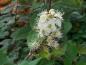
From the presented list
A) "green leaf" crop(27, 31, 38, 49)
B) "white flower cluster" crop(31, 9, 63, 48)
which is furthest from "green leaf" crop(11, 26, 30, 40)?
"white flower cluster" crop(31, 9, 63, 48)

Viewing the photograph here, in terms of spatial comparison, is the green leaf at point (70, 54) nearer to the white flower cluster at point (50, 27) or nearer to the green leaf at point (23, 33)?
the white flower cluster at point (50, 27)

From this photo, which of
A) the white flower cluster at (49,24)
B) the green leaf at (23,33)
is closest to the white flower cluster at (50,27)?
the white flower cluster at (49,24)

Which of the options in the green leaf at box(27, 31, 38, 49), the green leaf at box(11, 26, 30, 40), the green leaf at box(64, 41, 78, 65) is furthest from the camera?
the green leaf at box(11, 26, 30, 40)

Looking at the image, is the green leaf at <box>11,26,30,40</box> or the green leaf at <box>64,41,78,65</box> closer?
the green leaf at <box>64,41,78,65</box>

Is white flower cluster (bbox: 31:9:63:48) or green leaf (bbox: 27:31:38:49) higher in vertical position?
white flower cluster (bbox: 31:9:63:48)

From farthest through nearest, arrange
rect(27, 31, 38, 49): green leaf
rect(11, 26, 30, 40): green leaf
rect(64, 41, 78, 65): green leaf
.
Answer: rect(11, 26, 30, 40): green leaf, rect(27, 31, 38, 49): green leaf, rect(64, 41, 78, 65): green leaf

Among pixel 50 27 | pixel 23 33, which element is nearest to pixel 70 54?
pixel 50 27

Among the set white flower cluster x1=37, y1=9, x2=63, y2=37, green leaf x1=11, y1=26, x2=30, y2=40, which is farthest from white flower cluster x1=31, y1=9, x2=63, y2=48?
green leaf x1=11, y1=26, x2=30, y2=40

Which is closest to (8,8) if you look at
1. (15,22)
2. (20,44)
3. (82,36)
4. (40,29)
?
(15,22)

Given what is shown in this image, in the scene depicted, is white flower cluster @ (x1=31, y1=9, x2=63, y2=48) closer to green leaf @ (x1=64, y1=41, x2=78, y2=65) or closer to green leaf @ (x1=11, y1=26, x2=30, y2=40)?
green leaf @ (x1=64, y1=41, x2=78, y2=65)

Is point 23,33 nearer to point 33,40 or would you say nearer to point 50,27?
point 33,40

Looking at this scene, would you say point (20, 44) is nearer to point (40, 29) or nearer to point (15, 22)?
point (15, 22)
